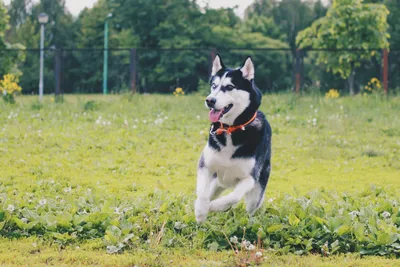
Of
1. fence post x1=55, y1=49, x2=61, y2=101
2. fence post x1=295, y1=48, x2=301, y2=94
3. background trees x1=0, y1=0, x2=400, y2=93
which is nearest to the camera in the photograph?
fence post x1=295, y1=48, x2=301, y2=94

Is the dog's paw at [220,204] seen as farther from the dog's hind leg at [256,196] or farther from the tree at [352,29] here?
the tree at [352,29]

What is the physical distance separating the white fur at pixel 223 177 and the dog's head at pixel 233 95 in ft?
0.69

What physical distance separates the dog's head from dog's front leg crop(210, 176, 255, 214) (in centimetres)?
51

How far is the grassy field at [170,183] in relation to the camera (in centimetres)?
469

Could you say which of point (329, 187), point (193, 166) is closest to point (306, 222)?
point (329, 187)

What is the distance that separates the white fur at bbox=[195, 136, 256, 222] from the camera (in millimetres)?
4730

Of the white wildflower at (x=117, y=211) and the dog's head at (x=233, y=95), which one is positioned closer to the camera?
the dog's head at (x=233, y=95)

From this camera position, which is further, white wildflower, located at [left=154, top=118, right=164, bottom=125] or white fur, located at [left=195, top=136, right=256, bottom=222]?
white wildflower, located at [left=154, top=118, right=164, bottom=125]

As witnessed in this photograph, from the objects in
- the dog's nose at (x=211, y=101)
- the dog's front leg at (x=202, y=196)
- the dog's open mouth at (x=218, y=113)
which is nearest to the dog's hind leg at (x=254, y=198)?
the dog's front leg at (x=202, y=196)

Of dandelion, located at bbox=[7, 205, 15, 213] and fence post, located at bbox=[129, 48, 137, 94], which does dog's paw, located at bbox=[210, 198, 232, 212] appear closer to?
dandelion, located at bbox=[7, 205, 15, 213]

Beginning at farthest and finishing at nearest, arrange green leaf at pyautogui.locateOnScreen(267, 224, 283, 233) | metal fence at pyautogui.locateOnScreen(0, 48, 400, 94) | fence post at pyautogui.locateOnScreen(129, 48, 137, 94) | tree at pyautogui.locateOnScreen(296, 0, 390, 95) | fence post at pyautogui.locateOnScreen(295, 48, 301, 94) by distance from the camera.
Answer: metal fence at pyautogui.locateOnScreen(0, 48, 400, 94)
tree at pyautogui.locateOnScreen(296, 0, 390, 95)
fence post at pyautogui.locateOnScreen(129, 48, 137, 94)
fence post at pyautogui.locateOnScreen(295, 48, 301, 94)
green leaf at pyautogui.locateOnScreen(267, 224, 283, 233)

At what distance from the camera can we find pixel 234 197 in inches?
185

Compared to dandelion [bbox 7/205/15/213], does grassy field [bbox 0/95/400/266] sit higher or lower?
lower

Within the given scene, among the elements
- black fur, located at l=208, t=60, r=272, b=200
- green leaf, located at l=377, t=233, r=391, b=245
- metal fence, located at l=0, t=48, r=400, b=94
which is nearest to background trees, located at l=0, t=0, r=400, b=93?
metal fence, located at l=0, t=48, r=400, b=94
